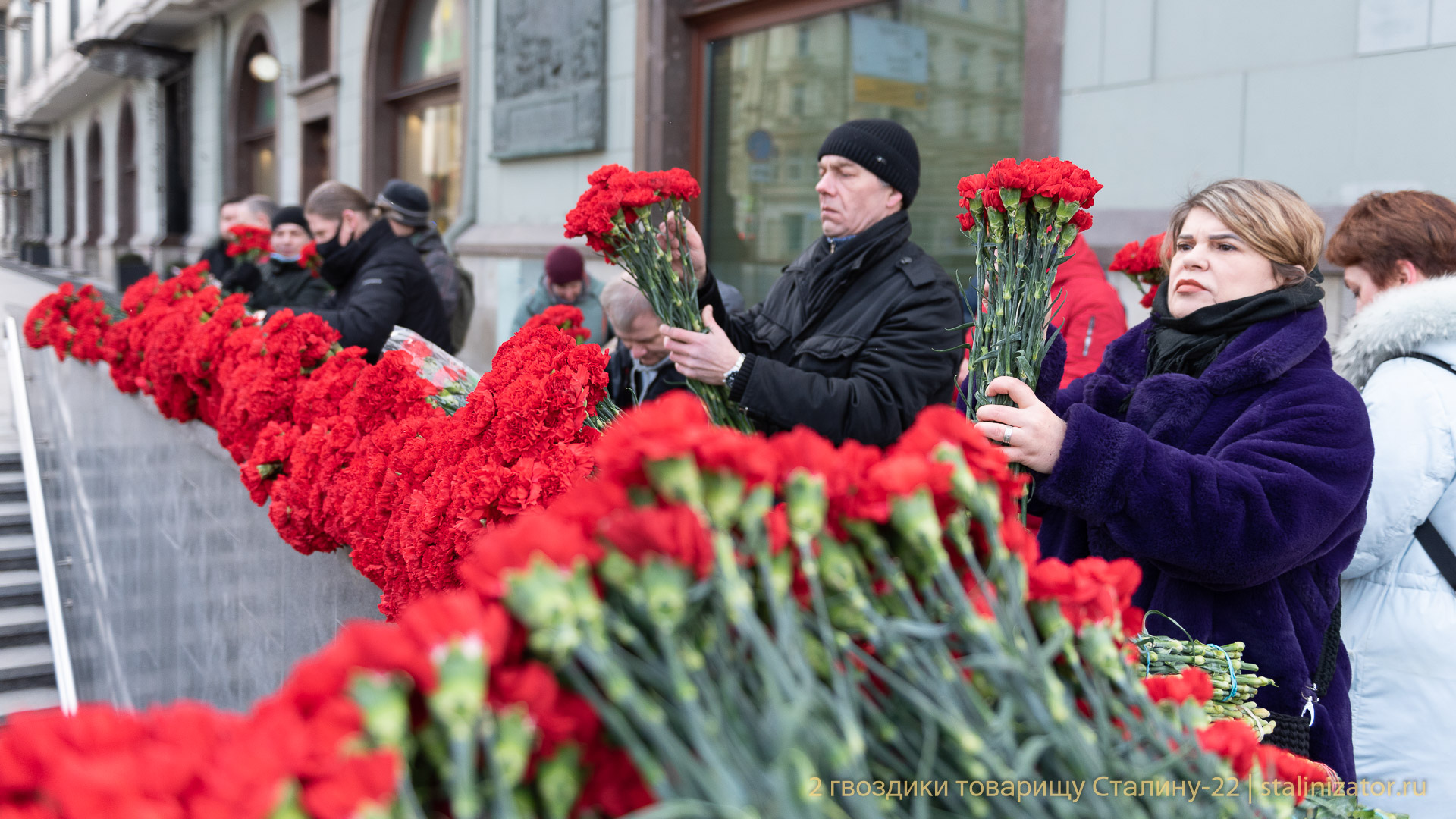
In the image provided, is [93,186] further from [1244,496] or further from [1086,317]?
[1244,496]

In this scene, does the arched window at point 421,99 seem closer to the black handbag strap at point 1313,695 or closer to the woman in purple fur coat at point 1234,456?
the woman in purple fur coat at point 1234,456

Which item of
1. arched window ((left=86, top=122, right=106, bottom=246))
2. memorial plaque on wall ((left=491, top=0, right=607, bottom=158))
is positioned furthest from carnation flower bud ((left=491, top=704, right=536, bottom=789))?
arched window ((left=86, top=122, right=106, bottom=246))

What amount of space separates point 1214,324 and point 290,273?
4639 mm

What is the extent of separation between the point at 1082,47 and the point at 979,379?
3.14 metres

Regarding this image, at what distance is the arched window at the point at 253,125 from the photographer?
47.0 feet

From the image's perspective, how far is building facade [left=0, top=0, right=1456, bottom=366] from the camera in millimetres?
3719

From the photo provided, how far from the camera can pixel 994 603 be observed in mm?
822

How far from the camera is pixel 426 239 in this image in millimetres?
5469

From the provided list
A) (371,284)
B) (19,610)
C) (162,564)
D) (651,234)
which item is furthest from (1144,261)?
(19,610)

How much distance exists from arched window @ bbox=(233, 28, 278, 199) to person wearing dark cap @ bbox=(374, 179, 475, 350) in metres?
9.61

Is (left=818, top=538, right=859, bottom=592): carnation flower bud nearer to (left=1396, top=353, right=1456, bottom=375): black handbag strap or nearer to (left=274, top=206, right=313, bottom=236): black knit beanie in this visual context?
(left=1396, top=353, right=1456, bottom=375): black handbag strap

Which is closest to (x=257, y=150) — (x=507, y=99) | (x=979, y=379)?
(x=507, y=99)

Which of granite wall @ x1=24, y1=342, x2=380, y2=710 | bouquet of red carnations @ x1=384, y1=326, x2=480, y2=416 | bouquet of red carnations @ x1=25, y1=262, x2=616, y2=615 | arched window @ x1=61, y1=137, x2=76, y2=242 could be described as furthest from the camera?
arched window @ x1=61, y1=137, x2=76, y2=242

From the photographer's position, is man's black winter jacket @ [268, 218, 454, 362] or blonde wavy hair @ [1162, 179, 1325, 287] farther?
man's black winter jacket @ [268, 218, 454, 362]
